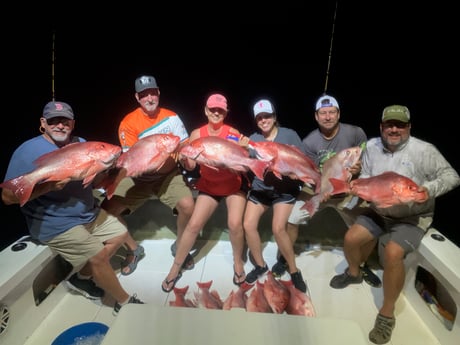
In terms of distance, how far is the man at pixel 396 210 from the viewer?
2.04 metres

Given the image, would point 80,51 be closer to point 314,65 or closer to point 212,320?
point 314,65

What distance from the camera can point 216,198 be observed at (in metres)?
2.56

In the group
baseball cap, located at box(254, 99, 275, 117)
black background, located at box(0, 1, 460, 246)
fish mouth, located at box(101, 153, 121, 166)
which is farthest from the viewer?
A: black background, located at box(0, 1, 460, 246)

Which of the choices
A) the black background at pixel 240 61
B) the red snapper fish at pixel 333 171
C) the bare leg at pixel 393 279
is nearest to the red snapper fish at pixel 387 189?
the red snapper fish at pixel 333 171

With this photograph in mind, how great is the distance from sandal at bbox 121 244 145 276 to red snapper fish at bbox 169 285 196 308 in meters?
0.52

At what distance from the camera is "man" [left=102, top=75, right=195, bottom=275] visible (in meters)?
2.65

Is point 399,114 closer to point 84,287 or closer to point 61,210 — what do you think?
point 61,210

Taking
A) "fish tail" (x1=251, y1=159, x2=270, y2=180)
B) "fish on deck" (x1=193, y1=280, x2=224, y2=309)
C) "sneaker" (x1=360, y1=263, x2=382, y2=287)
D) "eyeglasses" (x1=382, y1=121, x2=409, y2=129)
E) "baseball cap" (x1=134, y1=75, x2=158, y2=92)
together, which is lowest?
"fish on deck" (x1=193, y1=280, x2=224, y2=309)

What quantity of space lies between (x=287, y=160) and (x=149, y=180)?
1.36 metres

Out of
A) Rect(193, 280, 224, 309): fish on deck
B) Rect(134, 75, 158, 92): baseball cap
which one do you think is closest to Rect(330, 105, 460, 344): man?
Rect(193, 280, 224, 309): fish on deck

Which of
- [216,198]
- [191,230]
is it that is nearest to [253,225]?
[216,198]

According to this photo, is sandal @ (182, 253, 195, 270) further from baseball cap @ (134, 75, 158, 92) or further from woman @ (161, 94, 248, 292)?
baseball cap @ (134, 75, 158, 92)

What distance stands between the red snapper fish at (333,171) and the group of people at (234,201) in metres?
0.18

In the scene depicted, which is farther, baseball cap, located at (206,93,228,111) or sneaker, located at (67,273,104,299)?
baseball cap, located at (206,93,228,111)
